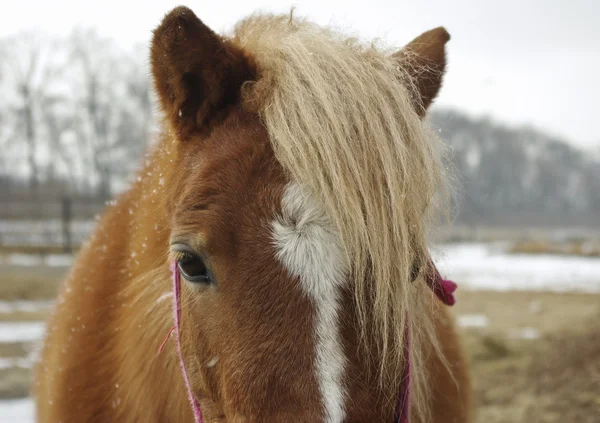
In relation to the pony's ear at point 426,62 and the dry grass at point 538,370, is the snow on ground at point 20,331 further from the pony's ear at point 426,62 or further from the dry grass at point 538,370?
the pony's ear at point 426,62

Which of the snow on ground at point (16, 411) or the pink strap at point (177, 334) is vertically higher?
the pink strap at point (177, 334)

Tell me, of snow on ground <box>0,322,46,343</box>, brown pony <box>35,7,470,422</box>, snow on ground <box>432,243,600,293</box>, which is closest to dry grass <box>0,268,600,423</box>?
snow on ground <box>0,322,46,343</box>

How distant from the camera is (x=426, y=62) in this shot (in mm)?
1938

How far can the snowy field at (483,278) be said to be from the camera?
5.04m

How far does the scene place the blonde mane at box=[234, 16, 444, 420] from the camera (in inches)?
52.2

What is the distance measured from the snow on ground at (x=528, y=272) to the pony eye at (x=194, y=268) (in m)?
11.9

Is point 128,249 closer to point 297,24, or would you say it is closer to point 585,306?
point 297,24

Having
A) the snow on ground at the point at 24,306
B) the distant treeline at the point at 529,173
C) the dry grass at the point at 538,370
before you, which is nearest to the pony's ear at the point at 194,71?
the dry grass at the point at 538,370

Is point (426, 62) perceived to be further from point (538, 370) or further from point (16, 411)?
point (538, 370)

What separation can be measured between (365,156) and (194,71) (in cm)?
65

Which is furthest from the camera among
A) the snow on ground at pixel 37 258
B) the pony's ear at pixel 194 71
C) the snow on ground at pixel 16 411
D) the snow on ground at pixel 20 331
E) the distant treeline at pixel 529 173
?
the distant treeline at pixel 529 173

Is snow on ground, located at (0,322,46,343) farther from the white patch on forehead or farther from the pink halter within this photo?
the white patch on forehead

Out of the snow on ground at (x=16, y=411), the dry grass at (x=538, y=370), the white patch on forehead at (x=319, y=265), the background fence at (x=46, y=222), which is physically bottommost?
the dry grass at (x=538, y=370)

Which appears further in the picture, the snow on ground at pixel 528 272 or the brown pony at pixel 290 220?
the snow on ground at pixel 528 272
